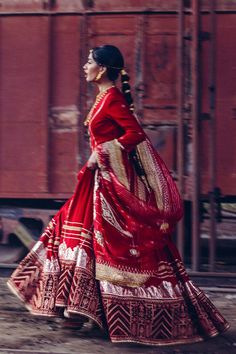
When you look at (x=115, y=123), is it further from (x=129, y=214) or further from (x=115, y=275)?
(x=115, y=275)

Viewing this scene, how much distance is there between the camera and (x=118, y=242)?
5.46 m

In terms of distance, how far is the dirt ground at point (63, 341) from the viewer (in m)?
5.50

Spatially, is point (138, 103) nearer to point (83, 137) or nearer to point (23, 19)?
point (83, 137)

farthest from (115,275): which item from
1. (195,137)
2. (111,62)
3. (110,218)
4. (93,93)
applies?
(93,93)

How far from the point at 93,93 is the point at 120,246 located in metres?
3.62

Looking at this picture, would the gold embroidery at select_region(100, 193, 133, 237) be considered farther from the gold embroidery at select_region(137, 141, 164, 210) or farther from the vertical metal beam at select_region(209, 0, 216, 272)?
the vertical metal beam at select_region(209, 0, 216, 272)

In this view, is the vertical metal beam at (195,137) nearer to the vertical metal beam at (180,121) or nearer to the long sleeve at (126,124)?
the vertical metal beam at (180,121)

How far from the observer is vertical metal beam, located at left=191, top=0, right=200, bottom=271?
8281mm

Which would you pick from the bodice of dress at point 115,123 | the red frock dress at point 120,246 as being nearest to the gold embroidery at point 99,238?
the red frock dress at point 120,246

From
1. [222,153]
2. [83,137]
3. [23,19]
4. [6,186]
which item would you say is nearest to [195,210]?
[222,153]

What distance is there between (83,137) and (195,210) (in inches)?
→ 51.1

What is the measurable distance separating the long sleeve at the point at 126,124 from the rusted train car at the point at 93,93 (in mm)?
3004

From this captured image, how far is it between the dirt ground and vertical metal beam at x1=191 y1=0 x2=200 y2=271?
6.72 feet

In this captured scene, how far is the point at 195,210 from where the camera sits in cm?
840
